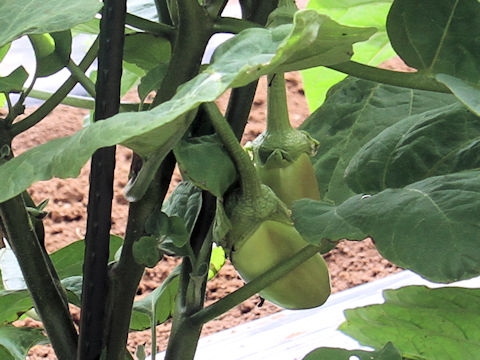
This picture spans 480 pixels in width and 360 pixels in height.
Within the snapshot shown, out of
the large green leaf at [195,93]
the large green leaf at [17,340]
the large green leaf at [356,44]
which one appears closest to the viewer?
→ the large green leaf at [195,93]

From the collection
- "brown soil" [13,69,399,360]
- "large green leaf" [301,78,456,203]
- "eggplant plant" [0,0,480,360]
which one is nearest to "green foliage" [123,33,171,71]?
"eggplant plant" [0,0,480,360]

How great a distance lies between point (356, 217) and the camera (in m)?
0.32

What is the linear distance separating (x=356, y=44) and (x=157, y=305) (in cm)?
26

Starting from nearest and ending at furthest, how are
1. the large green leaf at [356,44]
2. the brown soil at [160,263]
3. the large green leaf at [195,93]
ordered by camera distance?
the large green leaf at [195,93] → the large green leaf at [356,44] → the brown soil at [160,263]

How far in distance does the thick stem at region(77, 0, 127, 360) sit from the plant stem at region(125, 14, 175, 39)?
3cm

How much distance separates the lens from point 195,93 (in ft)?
0.72

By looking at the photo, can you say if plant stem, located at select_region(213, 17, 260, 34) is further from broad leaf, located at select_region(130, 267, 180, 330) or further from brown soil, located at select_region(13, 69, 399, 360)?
brown soil, located at select_region(13, 69, 399, 360)

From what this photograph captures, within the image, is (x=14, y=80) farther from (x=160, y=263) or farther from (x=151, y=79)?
(x=160, y=263)

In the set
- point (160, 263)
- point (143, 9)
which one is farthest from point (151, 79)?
point (160, 263)

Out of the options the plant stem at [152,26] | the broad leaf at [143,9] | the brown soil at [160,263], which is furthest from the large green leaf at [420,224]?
the brown soil at [160,263]

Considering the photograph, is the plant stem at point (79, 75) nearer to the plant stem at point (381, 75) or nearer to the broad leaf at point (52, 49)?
the broad leaf at point (52, 49)

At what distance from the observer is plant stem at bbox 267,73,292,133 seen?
41 cm

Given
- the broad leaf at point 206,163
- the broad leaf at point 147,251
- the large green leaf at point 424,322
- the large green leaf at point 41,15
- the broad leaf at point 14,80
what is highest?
the large green leaf at point 41,15

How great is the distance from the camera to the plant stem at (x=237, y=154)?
30cm
